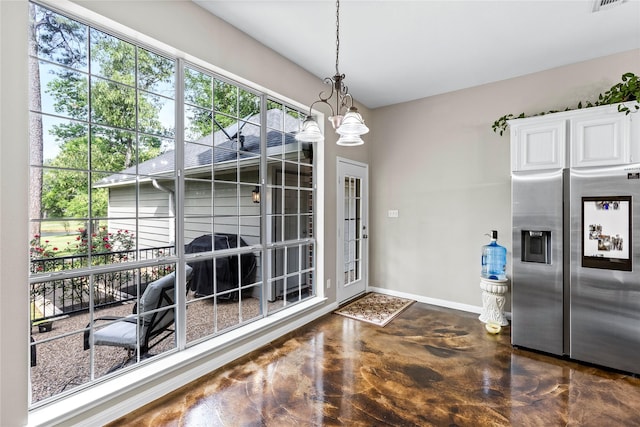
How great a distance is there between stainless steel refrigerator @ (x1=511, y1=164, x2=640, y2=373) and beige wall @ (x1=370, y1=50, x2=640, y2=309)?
89cm

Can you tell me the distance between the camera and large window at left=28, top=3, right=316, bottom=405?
6.11 ft

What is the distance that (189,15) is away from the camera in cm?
239

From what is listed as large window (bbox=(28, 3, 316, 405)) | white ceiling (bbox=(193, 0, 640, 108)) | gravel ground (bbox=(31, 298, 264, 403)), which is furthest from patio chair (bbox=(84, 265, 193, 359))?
white ceiling (bbox=(193, 0, 640, 108))

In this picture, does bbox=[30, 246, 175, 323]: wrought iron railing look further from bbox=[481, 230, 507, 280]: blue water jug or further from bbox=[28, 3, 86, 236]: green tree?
bbox=[481, 230, 507, 280]: blue water jug

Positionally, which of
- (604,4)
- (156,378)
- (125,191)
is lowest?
(156,378)

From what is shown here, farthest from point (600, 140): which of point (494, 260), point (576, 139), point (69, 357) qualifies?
point (69, 357)

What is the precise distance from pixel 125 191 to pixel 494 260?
13.5 feet

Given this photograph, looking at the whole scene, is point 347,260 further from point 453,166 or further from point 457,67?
point 457,67

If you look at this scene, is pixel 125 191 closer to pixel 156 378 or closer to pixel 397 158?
pixel 156 378

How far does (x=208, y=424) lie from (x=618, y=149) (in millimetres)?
3991

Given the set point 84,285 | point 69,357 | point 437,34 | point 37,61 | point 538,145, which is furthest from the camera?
point 538,145

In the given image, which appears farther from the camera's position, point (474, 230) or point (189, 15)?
point (474, 230)

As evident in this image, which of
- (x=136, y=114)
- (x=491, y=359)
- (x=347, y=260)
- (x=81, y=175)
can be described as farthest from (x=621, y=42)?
(x=81, y=175)

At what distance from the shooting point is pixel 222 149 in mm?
2803
